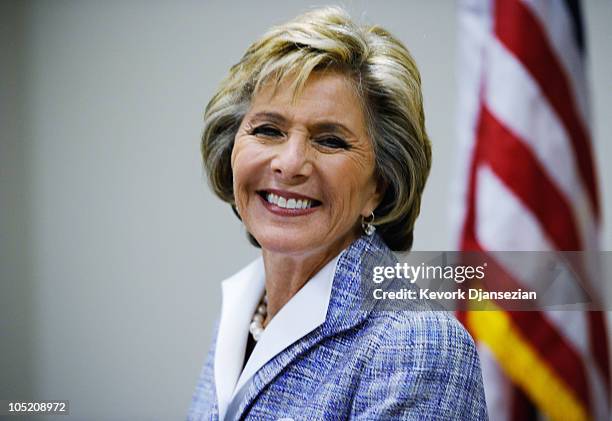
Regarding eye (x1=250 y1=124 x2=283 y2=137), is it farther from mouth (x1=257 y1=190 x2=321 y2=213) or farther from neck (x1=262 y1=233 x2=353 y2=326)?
neck (x1=262 y1=233 x2=353 y2=326)

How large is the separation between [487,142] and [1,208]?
1176 mm

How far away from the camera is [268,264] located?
1.21 m

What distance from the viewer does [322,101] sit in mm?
1066

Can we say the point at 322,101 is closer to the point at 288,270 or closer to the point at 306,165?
the point at 306,165

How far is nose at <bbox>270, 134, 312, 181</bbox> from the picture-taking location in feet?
3.52

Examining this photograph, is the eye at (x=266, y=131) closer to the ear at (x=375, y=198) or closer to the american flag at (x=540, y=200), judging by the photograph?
the ear at (x=375, y=198)

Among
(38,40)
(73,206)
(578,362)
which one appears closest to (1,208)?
(73,206)

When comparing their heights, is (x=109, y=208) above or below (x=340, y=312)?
above

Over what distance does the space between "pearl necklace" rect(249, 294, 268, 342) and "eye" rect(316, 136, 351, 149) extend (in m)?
0.36

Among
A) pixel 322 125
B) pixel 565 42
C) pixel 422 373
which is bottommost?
pixel 422 373

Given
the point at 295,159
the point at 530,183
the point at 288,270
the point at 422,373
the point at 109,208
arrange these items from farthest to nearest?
the point at 109,208 → the point at 530,183 → the point at 288,270 → the point at 295,159 → the point at 422,373

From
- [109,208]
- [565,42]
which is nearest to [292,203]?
[565,42]

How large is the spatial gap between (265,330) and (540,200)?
565 millimetres

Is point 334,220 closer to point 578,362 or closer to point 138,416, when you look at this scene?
point 578,362
